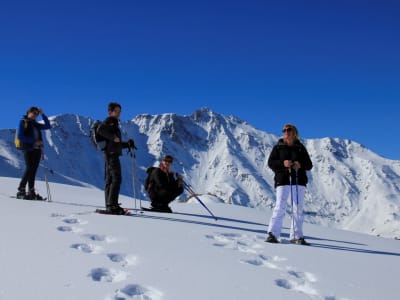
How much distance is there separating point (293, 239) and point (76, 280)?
5282 mm

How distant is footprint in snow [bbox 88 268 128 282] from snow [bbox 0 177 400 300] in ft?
0.04

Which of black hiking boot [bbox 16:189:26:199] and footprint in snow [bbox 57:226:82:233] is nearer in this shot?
footprint in snow [bbox 57:226:82:233]

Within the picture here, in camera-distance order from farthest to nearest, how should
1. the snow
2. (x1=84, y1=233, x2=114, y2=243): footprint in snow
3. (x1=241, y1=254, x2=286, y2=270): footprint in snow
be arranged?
1. (x1=84, y1=233, x2=114, y2=243): footprint in snow
2. (x1=241, y1=254, x2=286, y2=270): footprint in snow
3. the snow

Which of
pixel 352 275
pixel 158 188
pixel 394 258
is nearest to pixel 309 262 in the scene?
pixel 352 275

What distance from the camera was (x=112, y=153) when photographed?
10602mm

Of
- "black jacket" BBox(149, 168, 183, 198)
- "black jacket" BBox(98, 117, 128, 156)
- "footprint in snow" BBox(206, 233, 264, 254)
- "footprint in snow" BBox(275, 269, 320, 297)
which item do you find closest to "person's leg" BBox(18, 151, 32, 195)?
"black jacket" BBox(98, 117, 128, 156)

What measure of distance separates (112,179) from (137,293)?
5.84m

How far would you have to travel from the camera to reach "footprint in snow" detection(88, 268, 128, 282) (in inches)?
209

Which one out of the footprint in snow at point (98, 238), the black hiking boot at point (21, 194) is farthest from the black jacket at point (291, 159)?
the black hiking boot at point (21, 194)

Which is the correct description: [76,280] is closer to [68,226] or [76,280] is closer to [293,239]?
[68,226]

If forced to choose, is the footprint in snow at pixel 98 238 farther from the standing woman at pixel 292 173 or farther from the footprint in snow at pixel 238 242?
the standing woman at pixel 292 173

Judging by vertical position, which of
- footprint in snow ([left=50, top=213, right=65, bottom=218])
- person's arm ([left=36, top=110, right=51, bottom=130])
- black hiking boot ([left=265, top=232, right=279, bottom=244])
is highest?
person's arm ([left=36, top=110, right=51, bottom=130])

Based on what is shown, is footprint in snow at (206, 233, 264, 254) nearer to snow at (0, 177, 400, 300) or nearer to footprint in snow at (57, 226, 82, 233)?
snow at (0, 177, 400, 300)

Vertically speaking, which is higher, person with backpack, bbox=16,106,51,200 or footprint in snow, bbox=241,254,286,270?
person with backpack, bbox=16,106,51,200
